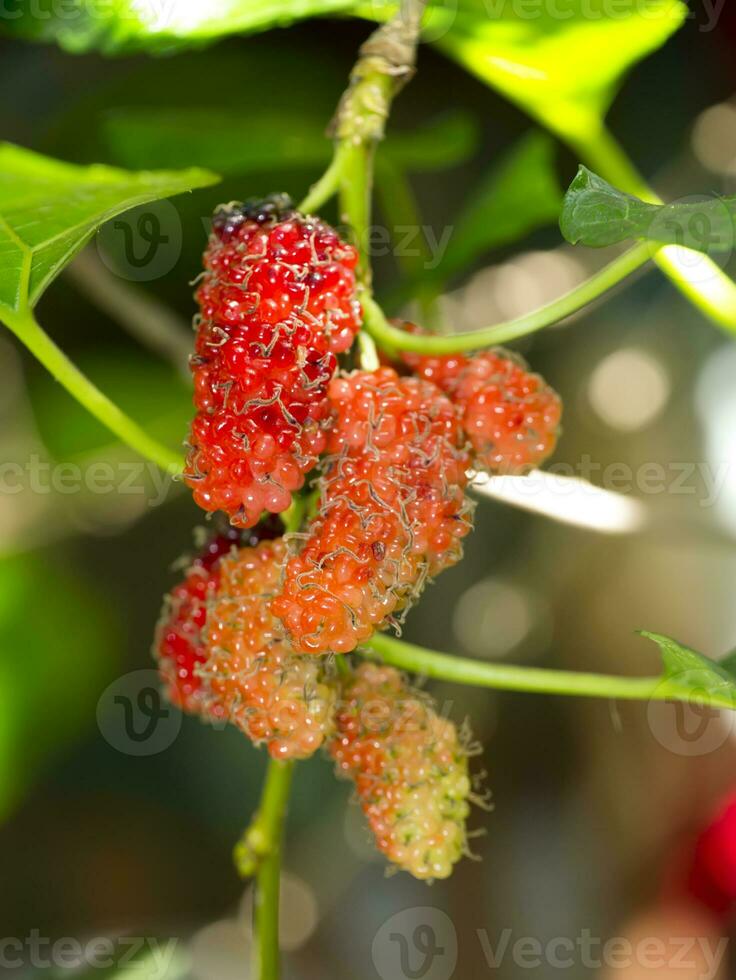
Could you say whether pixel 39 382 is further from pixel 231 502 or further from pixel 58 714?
pixel 231 502

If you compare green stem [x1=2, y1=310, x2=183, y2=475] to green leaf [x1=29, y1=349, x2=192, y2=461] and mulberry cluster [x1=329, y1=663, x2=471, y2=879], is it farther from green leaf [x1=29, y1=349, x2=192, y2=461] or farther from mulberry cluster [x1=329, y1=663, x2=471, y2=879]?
green leaf [x1=29, y1=349, x2=192, y2=461]

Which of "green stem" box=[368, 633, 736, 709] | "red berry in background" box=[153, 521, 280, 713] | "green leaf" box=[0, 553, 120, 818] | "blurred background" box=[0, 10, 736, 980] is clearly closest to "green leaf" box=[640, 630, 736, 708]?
"green stem" box=[368, 633, 736, 709]

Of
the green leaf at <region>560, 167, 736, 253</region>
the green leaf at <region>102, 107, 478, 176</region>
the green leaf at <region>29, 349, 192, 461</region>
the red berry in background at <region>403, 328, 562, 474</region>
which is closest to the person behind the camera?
the green leaf at <region>560, 167, 736, 253</region>

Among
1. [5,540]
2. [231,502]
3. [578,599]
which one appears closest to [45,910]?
[5,540]

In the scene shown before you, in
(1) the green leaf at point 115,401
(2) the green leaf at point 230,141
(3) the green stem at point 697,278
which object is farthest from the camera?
(1) the green leaf at point 115,401

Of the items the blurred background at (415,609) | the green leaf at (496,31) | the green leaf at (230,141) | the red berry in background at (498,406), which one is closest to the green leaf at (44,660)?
the blurred background at (415,609)

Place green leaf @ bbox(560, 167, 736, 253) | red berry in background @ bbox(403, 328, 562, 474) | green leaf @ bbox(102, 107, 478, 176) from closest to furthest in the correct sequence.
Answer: green leaf @ bbox(560, 167, 736, 253) < red berry in background @ bbox(403, 328, 562, 474) < green leaf @ bbox(102, 107, 478, 176)

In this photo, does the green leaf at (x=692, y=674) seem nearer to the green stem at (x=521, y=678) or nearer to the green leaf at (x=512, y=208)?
the green stem at (x=521, y=678)
